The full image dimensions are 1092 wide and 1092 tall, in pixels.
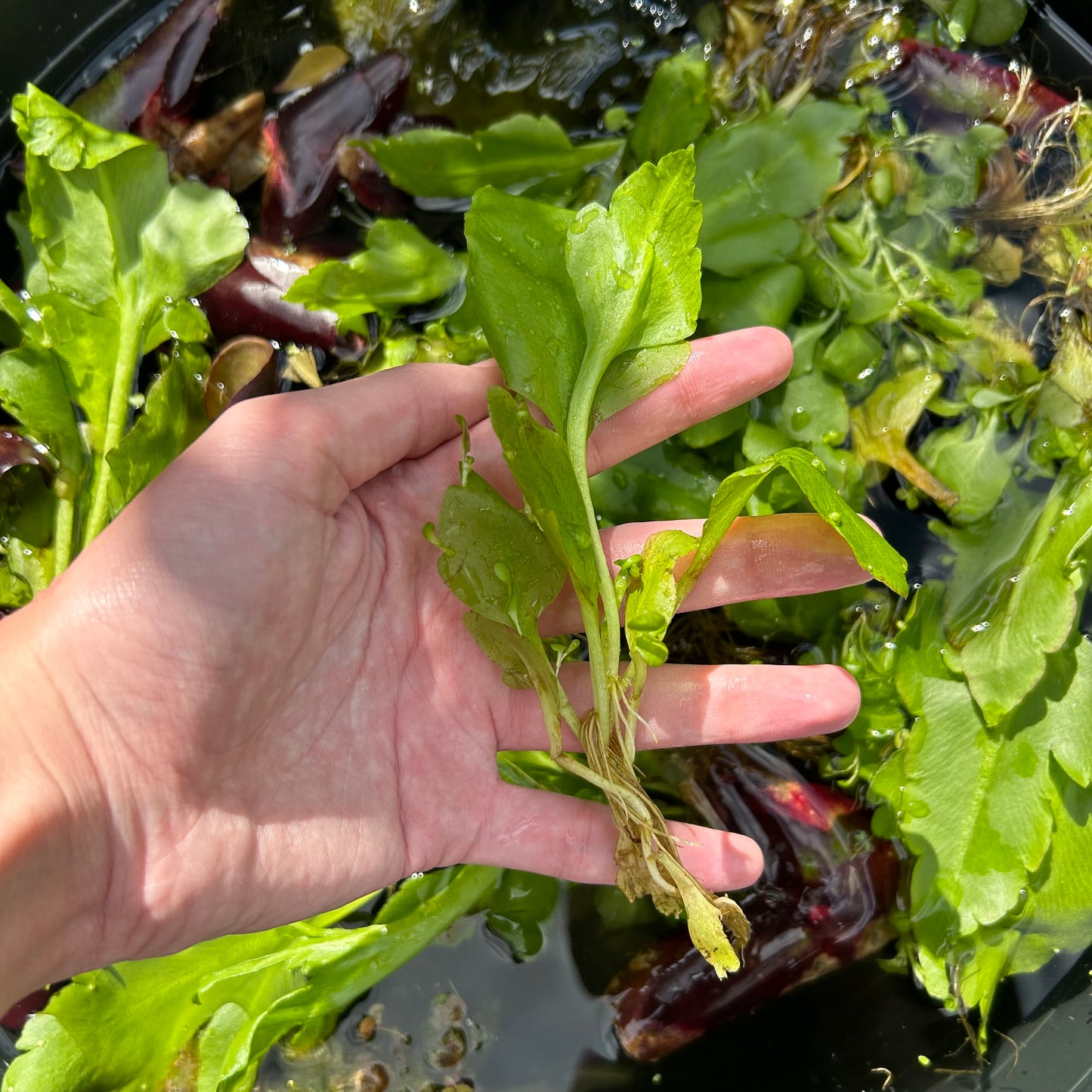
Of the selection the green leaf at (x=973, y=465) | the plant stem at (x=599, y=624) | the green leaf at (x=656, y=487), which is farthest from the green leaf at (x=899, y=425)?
the plant stem at (x=599, y=624)

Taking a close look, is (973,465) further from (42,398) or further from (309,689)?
(42,398)

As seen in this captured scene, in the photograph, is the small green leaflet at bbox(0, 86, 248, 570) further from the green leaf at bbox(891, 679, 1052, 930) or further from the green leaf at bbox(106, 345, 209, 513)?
the green leaf at bbox(891, 679, 1052, 930)

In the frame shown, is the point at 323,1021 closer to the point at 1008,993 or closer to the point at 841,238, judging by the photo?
the point at 1008,993

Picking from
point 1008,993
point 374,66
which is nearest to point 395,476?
point 374,66

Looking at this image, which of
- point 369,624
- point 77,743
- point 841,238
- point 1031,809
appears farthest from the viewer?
point 841,238

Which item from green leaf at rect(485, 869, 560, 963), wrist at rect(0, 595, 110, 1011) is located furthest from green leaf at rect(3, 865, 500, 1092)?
wrist at rect(0, 595, 110, 1011)

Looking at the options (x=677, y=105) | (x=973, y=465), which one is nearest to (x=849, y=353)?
(x=973, y=465)

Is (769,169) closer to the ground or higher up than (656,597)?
higher up
